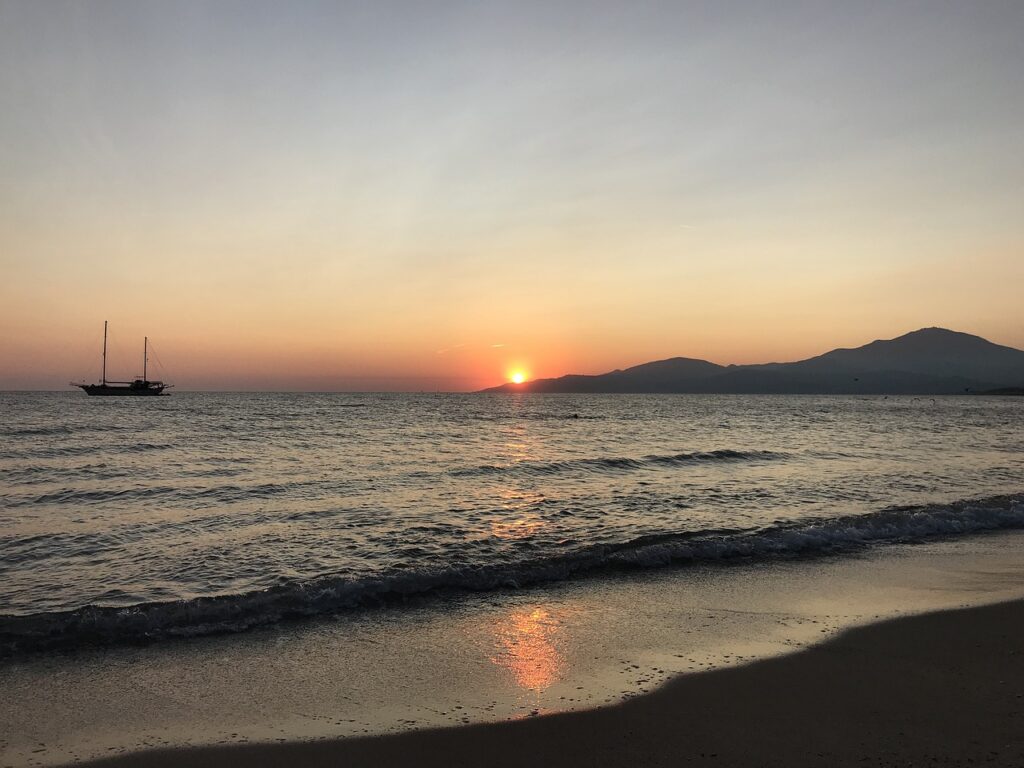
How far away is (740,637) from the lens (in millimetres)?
8617

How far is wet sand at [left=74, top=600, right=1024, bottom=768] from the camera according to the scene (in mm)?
5629

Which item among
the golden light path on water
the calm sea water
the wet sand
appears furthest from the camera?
the calm sea water

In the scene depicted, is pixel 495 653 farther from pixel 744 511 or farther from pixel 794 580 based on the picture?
pixel 744 511

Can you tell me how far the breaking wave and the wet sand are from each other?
3967 mm

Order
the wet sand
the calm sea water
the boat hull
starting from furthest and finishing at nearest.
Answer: the boat hull → the calm sea water → the wet sand

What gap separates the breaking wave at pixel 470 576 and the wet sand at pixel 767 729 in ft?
13.0

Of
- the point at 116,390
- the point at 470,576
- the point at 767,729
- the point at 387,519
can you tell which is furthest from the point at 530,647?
the point at 116,390

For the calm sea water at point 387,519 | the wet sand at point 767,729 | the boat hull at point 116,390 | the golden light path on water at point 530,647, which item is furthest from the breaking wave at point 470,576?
the boat hull at point 116,390

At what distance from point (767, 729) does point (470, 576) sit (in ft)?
21.1

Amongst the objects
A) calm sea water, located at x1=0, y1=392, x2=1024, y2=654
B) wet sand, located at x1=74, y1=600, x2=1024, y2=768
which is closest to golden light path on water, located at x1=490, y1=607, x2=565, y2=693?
wet sand, located at x1=74, y1=600, x2=1024, y2=768

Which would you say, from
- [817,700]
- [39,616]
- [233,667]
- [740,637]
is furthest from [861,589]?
[39,616]

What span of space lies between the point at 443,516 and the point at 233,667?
9.94 metres

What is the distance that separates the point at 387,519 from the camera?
55.8 feet

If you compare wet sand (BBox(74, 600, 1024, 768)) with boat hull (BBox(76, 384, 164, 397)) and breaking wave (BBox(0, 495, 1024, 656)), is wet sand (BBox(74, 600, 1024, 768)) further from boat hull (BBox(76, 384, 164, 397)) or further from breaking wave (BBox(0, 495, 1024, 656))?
boat hull (BBox(76, 384, 164, 397))
